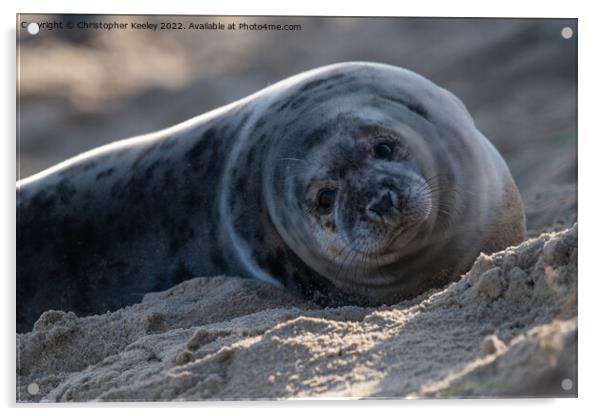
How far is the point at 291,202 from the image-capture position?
188 inches

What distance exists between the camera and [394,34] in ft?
19.4

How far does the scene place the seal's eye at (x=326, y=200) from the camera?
4.59 metres

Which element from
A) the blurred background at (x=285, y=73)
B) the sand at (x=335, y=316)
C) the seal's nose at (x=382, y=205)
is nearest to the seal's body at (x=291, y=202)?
the seal's nose at (x=382, y=205)

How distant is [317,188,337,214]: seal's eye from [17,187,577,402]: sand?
428 millimetres

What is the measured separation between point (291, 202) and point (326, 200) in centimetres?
20

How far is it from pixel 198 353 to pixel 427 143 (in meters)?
1.43

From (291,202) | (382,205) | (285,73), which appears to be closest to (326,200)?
(291,202)

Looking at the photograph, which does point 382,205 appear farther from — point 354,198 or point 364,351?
point 364,351

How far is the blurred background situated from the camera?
4.96 metres

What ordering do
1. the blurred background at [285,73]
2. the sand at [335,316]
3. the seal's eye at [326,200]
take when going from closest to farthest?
the sand at [335,316] < the seal's eye at [326,200] < the blurred background at [285,73]

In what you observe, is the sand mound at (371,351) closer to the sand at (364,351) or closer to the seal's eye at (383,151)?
the sand at (364,351)

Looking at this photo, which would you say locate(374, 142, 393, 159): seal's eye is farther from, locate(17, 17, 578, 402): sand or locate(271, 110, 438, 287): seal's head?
locate(17, 17, 578, 402): sand

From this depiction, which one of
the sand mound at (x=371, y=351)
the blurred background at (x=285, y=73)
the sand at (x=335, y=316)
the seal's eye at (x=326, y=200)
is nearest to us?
the sand mound at (x=371, y=351)

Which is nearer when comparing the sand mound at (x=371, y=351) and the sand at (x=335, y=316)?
the sand mound at (x=371, y=351)
